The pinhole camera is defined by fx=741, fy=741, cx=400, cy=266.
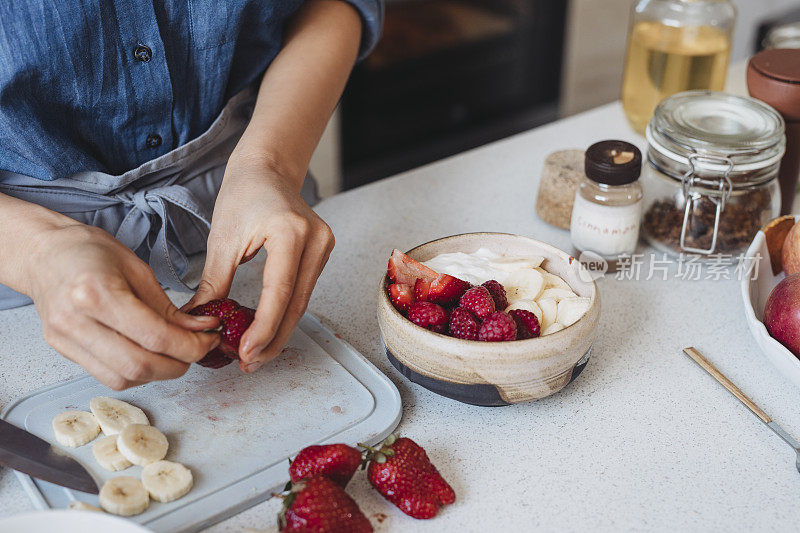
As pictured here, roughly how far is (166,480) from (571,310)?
433 mm

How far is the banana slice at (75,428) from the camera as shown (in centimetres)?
71

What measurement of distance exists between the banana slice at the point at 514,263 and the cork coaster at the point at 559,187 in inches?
9.9

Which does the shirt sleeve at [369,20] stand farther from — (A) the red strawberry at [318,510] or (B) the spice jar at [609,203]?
(A) the red strawberry at [318,510]

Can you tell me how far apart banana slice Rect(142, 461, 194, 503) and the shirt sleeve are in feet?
2.44

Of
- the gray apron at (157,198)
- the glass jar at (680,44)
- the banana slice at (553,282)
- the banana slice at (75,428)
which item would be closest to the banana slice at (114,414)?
the banana slice at (75,428)

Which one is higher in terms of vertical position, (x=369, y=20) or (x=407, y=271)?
(x=369, y=20)

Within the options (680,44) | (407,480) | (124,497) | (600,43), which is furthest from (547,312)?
(600,43)

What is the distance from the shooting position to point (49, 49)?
2.69ft

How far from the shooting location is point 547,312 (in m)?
0.79

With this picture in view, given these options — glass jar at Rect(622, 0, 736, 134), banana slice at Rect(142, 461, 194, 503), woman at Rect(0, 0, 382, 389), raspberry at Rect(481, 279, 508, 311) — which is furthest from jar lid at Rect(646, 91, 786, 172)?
banana slice at Rect(142, 461, 194, 503)

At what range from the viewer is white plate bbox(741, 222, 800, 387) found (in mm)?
788

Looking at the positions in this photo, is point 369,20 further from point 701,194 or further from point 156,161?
point 701,194

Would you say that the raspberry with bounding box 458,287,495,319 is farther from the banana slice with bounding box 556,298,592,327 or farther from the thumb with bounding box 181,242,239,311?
the thumb with bounding box 181,242,239,311

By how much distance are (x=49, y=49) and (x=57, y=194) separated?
0.18m
